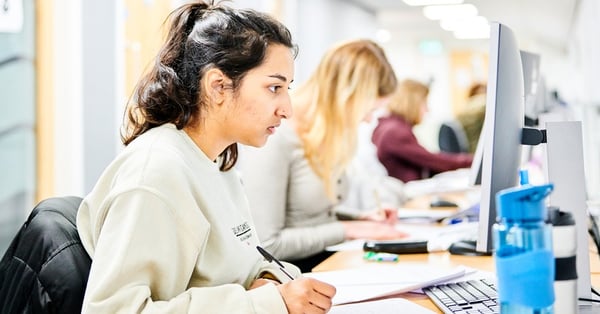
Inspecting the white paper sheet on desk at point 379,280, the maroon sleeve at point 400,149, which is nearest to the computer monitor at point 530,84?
the white paper sheet on desk at point 379,280

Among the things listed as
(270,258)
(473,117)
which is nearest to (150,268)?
(270,258)

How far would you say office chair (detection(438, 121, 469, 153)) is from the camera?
5254mm

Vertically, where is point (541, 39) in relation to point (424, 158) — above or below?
above

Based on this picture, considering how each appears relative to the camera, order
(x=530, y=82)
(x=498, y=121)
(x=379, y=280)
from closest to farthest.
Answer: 1. (x=498, y=121)
2. (x=379, y=280)
3. (x=530, y=82)

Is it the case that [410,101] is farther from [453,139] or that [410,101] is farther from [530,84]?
[530,84]

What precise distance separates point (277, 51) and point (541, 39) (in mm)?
9110

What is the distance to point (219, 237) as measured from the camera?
101 centimetres

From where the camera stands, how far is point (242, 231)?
3.66ft

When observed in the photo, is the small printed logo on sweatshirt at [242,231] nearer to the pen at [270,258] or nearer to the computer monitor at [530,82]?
the pen at [270,258]

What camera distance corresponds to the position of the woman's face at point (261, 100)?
109 centimetres

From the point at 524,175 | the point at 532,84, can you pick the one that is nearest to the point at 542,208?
the point at 524,175

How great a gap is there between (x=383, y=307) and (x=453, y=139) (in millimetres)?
4343

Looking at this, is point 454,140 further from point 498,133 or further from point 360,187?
point 498,133

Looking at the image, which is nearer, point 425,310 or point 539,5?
point 425,310
